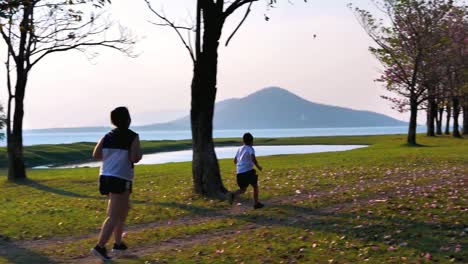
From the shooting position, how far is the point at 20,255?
12.7 meters

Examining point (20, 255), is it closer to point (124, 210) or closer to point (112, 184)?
point (124, 210)

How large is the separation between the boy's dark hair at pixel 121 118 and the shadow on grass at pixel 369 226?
534 cm

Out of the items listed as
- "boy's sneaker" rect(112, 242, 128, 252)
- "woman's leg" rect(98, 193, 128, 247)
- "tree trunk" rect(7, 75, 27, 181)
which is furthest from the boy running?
"tree trunk" rect(7, 75, 27, 181)

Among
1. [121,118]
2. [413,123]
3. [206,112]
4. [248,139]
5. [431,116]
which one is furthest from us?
[431,116]

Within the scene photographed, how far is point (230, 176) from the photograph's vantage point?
97.4 ft

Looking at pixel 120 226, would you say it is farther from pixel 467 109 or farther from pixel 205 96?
pixel 467 109

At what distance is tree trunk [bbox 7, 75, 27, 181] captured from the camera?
31297mm

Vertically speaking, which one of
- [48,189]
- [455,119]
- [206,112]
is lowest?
[48,189]

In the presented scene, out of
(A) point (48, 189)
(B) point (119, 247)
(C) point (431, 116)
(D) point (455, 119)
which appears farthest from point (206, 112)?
(D) point (455, 119)

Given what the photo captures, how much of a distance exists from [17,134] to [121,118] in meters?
22.1

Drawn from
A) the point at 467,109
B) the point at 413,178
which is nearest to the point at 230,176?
the point at 413,178

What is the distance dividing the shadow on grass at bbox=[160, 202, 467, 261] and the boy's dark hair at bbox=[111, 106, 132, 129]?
210 inches

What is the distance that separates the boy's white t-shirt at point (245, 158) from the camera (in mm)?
16625

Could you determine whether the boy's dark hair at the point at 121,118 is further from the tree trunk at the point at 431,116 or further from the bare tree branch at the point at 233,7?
the tree trunk at the point at 431,116
